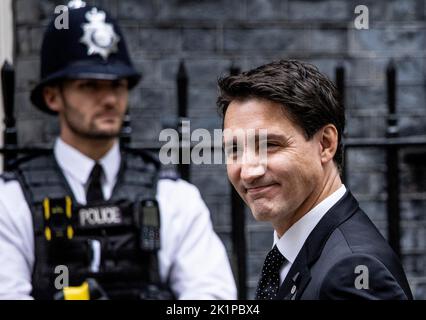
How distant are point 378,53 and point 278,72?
3.74 m

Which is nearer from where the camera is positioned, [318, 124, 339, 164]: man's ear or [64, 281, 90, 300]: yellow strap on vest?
[318, 124, 339, 164]: man's ear

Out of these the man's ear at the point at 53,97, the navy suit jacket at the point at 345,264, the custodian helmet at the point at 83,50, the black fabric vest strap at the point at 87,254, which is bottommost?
the black fabric vest strap at the point at 87,254

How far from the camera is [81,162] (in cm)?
407

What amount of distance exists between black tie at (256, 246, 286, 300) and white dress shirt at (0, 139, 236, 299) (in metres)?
1.34

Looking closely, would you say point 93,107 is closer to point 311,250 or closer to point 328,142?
point 328,142

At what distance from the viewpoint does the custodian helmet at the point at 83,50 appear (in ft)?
13.5

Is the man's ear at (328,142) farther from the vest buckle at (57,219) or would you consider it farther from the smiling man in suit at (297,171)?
the vest buckle at (57,219)

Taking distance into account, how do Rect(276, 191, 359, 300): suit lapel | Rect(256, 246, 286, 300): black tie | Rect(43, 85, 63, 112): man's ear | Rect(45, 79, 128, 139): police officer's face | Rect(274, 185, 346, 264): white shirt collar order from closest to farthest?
Rect(276, 191, 359, 300): suit lapel
Rect(274, 185, 346, 264): white shirt collar
Rect(256, 246, 286, 300): black tie
Rect(45, 79, 128, 139): police officer's face
Rect(43, 85, 63, 112): man's ear

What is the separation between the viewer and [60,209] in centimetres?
384

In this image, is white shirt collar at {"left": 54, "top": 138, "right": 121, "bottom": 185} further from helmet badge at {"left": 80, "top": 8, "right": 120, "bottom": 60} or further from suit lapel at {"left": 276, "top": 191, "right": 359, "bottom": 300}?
suit lapel at {"left": 276, "top": 191, "right": 359, "bottom": 300}

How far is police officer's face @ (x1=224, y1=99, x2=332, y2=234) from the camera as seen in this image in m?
2.23

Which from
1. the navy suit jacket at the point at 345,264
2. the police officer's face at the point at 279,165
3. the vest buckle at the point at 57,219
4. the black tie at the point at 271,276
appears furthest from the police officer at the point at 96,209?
the navy suit jacket at the point at 345,264

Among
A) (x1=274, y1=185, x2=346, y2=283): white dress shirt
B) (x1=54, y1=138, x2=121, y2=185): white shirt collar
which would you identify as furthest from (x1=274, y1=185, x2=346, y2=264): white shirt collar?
(x1=54, y1=138, x2=121, y2=185): white shirt collar
